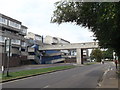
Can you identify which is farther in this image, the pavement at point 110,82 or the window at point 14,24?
the window at point 14,24

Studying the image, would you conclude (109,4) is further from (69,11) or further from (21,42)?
(21,42)

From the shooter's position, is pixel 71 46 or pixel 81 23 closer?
pixel 81 23

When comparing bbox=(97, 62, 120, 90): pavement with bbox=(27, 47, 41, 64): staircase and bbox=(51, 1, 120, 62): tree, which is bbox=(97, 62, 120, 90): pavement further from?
bbox=(27, 47, 41, 64): staircase

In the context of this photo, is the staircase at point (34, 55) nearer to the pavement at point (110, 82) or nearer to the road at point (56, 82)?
the road at point (56, 82)

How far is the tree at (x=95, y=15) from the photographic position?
332 inches

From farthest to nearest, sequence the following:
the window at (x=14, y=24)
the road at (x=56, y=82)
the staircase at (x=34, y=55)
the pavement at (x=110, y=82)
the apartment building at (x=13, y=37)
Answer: the staircase at (x=34, y=55), the window at (x=14, y=24), the apartment building at (x=13, y=37), the road at (x=56, y=82), the pavement at (x=110, y=82)

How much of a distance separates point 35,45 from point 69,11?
233 feet

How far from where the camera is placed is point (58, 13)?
1401cm

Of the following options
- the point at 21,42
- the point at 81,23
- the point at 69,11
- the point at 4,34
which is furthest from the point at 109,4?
the point at 21,42

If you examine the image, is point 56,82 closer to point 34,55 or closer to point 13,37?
point 13,37

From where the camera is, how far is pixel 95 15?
11898mm

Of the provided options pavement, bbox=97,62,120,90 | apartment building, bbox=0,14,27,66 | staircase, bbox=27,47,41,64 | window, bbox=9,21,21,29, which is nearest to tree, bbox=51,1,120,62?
pavement, bbox=97,62,120,90

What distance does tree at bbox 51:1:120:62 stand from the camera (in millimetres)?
8430

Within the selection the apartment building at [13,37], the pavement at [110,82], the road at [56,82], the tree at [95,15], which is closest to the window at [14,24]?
the apartment building at [13,37]
